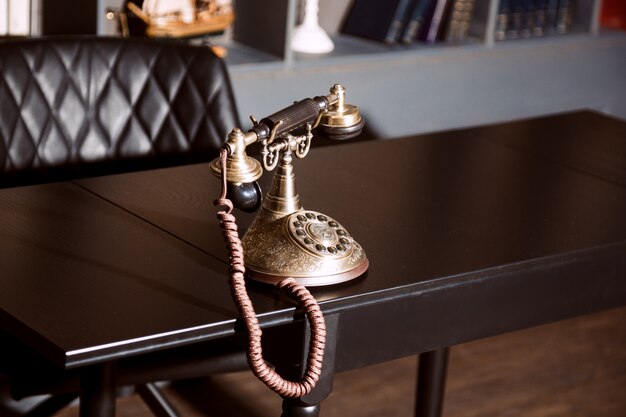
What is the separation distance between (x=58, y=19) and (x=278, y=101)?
A: 66 centimetres

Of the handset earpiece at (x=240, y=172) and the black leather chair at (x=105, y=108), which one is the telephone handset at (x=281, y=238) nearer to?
the handset earpiece at (x=240, y=172)

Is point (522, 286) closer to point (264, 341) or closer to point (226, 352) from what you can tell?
point (264, 341)

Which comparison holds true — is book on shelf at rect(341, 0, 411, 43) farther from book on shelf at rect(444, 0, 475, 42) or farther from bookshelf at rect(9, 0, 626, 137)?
book on shelf at rect(444, 0, 475, 42)

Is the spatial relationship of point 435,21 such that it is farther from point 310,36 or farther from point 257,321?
point 257,321

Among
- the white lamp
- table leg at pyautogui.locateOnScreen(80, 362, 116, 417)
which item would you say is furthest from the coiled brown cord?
the white lamp

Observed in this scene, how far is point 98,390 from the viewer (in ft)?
5.62

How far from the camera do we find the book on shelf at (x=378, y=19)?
3.56 m

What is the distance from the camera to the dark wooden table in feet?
4.56

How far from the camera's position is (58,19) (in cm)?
304

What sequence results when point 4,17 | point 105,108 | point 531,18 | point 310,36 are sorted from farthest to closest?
point 531,18 < point 310,36 < point 4,17 < point 105,108

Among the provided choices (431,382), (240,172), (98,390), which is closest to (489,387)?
(431,382)

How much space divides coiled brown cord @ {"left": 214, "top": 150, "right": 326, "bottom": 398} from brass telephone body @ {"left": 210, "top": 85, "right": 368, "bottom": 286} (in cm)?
2

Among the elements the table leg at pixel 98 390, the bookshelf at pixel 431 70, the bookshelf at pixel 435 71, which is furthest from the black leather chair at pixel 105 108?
the bookshelf at pixel 435 71

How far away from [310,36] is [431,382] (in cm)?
138
